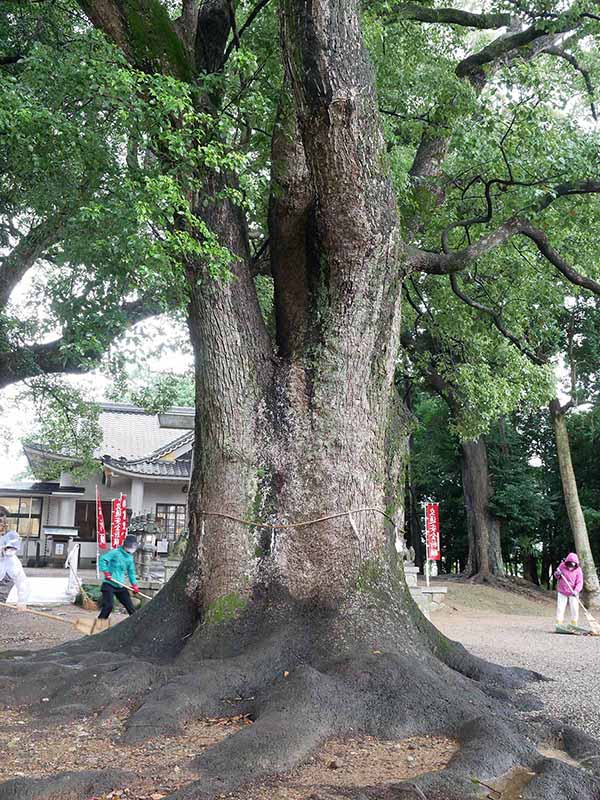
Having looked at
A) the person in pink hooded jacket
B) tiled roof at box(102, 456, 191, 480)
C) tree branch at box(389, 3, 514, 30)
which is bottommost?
the person in pink hooded jacket

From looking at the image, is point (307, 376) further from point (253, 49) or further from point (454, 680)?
point (253, 49)

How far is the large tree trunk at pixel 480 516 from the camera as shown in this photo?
2277 centimetres

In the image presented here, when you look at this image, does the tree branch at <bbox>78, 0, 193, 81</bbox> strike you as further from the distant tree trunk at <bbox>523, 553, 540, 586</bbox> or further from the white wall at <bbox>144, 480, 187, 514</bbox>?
the distant tree trunk at <bbox>523, 553, 540, 586</bbox>

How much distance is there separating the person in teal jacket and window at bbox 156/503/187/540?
14386mm

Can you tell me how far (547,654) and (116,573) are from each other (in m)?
5.94

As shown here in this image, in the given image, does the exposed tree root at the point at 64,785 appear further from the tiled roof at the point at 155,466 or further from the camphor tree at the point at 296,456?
the tiled roof at the point at 155,466

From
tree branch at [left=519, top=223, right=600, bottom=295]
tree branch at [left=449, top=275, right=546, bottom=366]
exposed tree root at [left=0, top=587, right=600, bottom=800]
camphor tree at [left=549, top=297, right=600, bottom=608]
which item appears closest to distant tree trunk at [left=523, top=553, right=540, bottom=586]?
camphor tree at [left=549, top=297, right=600, bottom=608]

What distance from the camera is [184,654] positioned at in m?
5.45

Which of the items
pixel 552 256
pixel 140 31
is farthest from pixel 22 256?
pixel 552 256

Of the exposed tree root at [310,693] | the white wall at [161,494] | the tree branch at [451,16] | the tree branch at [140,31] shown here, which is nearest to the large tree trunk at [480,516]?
the white wall at [161,494]

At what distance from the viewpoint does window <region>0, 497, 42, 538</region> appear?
2652cm

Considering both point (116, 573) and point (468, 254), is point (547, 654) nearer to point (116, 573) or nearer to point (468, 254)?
point (468, 254)

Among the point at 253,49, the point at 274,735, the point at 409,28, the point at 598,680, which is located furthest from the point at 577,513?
the point at 274,735

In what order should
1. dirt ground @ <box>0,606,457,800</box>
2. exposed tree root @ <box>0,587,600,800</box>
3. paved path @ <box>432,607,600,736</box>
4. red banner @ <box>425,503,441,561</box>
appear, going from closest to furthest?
dirt ground @ <box>0,606,457,800</box> < exposed tree root @ <box>0,587,600,800</box> < paved path @ <box>432,607,600,736</box> < red banner @ <box>425,503,441,561</box>
